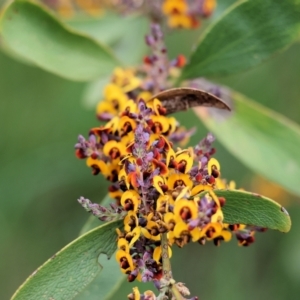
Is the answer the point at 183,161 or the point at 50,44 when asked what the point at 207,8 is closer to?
the point at 50,44

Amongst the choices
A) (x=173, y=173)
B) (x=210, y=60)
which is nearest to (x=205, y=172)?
(x=173, y=173)

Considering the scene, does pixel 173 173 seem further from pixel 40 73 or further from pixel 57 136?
pixel 40 73

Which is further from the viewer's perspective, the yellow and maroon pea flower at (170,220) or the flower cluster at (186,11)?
the flower cluster at (186,11)

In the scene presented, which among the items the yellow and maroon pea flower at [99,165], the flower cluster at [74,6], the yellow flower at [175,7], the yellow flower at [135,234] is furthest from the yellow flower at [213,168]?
the flower cluster at [74,6]

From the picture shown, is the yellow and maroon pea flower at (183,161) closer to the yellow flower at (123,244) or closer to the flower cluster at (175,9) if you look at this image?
the yellow flower at (123,244)

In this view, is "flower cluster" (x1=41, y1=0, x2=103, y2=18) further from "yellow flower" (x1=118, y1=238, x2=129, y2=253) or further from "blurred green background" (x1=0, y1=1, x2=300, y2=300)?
"yellow flower" (x1=118, y1=238, x2=129, y2=253)

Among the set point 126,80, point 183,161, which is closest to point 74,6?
point 126,80
